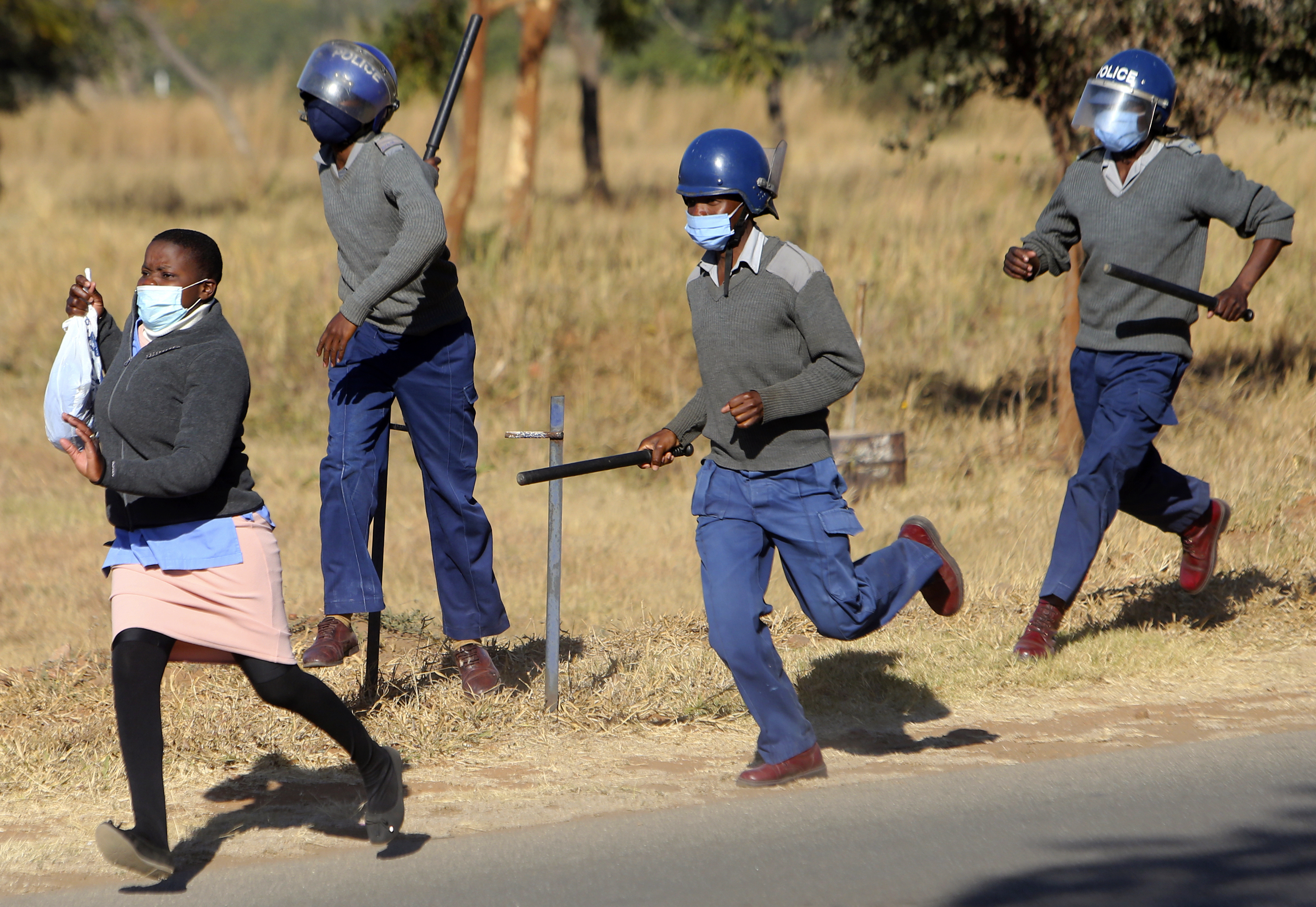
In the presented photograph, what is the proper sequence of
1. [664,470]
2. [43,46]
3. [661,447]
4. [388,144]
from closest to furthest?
[661,447], [388,144], [664,470], [43,46]

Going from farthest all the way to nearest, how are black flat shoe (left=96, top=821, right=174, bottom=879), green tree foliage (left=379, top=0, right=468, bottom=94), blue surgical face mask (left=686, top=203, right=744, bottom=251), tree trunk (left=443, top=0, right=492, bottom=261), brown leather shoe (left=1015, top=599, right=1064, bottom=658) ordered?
1. green tree foliage (left=379, top=0, right=468, bottom=94)
2. tree trunk (left=443, top=0, right=492, bottom=261)
3. brown leather shoe (left=1015, top=599, right=1064, bottom=658)
4. blue surgical face mask (left=686, top=203, right=744, bottom=251)
5. black flat shoe (left=96, top=821, right=174, bottom=879)

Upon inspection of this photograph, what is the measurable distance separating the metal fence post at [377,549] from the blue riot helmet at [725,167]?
1.59 m

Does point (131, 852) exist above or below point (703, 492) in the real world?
below

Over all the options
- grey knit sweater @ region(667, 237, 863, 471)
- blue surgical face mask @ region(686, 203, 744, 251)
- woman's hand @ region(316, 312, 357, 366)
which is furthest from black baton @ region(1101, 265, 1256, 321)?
woman's hand @ region(316, 312, 357, 366)

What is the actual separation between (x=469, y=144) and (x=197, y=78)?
11.5m

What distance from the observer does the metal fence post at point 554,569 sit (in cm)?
496

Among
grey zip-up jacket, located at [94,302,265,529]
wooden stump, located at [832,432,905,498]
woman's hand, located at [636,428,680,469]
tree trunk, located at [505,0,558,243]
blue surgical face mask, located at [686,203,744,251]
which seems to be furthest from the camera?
tree trunk, located at [505,0,558,243]

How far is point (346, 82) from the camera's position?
475 cm

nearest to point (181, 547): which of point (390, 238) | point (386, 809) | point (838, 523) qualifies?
point (386, 809)

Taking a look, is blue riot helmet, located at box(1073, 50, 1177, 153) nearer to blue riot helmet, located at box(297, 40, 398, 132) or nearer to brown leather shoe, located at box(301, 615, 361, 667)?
blue riot helmet, located at box(297, 40, 398, 132)

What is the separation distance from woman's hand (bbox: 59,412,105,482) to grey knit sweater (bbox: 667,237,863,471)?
1674 mm

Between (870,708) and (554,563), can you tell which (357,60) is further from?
(870,708)

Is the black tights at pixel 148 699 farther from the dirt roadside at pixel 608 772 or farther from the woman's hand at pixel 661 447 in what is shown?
the woman's hand at pixel 661 447

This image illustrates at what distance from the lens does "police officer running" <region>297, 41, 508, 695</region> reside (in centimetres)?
476
